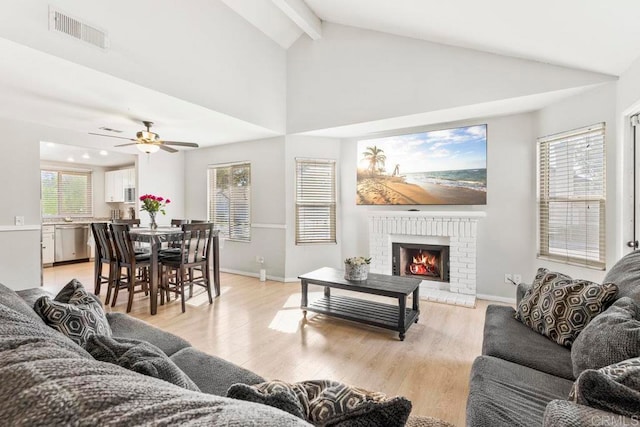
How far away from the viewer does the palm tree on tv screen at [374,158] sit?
484 cm

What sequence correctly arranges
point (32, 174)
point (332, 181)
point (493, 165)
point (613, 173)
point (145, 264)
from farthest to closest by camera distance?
point (332, 181)
point (32, 174)
point (493, 165)
point (145, 264)
point (613, 173)

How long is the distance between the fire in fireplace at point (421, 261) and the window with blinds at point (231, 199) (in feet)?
8.78

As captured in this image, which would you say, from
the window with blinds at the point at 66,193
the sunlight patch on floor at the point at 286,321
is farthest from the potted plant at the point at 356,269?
the window with blinds at the point at 66,193

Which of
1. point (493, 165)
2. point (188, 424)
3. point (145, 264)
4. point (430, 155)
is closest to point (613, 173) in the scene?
point (493, 165)

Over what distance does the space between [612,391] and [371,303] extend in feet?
9.35

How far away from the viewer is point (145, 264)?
3.83m

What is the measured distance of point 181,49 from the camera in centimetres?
346

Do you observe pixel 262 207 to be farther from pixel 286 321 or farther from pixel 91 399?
pixel 91 399

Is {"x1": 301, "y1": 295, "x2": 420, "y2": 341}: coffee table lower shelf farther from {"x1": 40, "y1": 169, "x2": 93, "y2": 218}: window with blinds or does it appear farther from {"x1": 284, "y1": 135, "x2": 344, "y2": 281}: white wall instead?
{"x1": 40, "y1": 169, "x2": 93, "y2": 218}: window with blinds

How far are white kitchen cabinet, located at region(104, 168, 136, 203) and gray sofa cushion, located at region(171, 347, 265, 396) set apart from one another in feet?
21.7

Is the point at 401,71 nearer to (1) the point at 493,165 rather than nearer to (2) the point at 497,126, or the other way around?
(2) the point at 497,126

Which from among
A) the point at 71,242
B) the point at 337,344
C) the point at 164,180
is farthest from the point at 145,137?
the point at 71,242

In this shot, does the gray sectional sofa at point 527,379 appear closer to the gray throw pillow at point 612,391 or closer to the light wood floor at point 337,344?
the gray throw pillow at point 612,391

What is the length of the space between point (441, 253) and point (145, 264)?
13.2 feet
